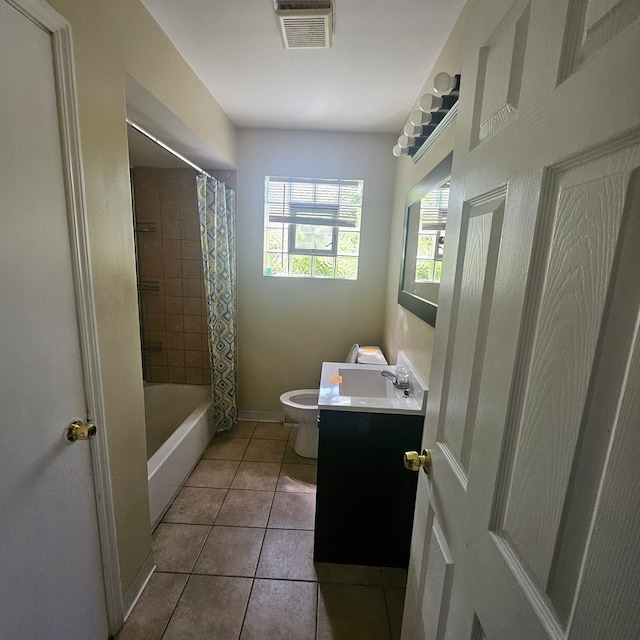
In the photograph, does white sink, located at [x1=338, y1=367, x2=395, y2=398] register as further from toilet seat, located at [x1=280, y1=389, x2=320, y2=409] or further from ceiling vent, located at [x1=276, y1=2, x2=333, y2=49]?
ceiling vent, located at [x1=276, y1=2, x2=333, y2=49]

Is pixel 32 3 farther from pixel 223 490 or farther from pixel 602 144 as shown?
pixel 223 490

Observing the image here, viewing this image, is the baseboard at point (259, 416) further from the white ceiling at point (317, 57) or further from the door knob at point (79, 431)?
the white ceiling at point (317, 57)

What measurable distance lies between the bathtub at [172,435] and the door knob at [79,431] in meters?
0.86

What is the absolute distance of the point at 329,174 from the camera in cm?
261

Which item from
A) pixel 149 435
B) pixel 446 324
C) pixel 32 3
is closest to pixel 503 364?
pixel 446 324

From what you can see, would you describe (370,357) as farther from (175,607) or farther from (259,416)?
(175,607)

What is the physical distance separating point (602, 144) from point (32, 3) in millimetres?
1247

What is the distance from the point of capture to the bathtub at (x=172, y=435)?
183 cm

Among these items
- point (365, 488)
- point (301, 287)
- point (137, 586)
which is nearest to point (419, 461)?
point (365, 488)

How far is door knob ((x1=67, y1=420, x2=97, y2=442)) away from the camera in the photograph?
0.98m

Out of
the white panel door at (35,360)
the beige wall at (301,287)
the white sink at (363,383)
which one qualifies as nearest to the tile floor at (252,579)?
the white panel door at (35,360)

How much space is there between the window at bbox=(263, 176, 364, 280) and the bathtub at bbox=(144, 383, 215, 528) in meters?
1.30

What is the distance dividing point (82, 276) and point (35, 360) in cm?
28

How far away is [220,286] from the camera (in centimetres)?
252
